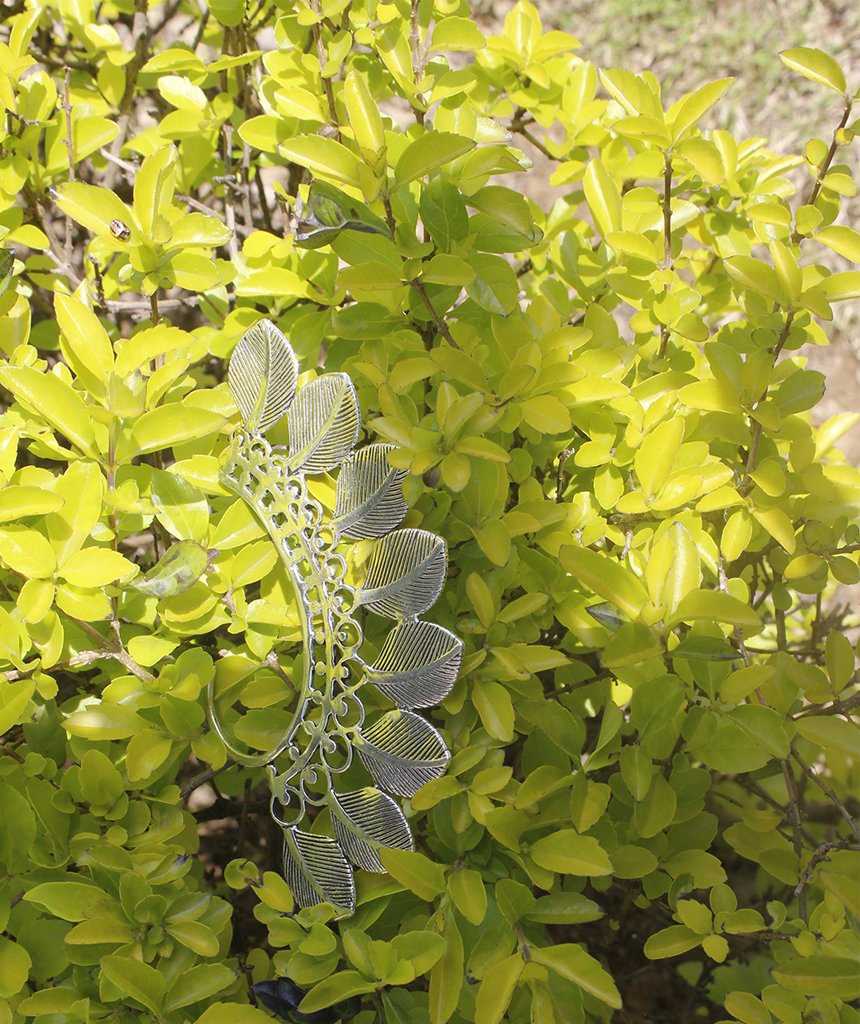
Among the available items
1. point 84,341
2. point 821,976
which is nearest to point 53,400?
point 84,341

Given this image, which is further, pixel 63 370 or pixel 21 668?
pixel 63 370

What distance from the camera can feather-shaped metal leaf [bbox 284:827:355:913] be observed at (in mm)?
1011

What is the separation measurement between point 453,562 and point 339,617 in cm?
23

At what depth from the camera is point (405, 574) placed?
1.01m

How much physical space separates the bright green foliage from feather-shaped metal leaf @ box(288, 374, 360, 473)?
4cm

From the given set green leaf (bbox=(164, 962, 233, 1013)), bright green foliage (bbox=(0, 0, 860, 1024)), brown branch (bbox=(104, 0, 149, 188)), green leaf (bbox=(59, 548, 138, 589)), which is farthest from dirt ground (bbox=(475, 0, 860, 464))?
green leaf (bbox=(164, 962, 233, 1013))

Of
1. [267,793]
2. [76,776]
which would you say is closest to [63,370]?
[76,776]

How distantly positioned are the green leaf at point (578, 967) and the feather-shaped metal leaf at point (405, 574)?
0.38 metres

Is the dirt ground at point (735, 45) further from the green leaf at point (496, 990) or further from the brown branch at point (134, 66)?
the green leaf at point (496, 990)

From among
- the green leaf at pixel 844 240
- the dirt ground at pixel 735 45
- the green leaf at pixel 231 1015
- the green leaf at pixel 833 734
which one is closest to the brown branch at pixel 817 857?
the green leaf at pixel 833 734

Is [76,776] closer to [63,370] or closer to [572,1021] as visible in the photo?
[63,370]

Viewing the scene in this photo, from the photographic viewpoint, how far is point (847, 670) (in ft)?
3.40

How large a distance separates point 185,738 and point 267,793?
53 centimetres

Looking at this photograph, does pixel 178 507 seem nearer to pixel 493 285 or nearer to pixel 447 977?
pixel 493 285
